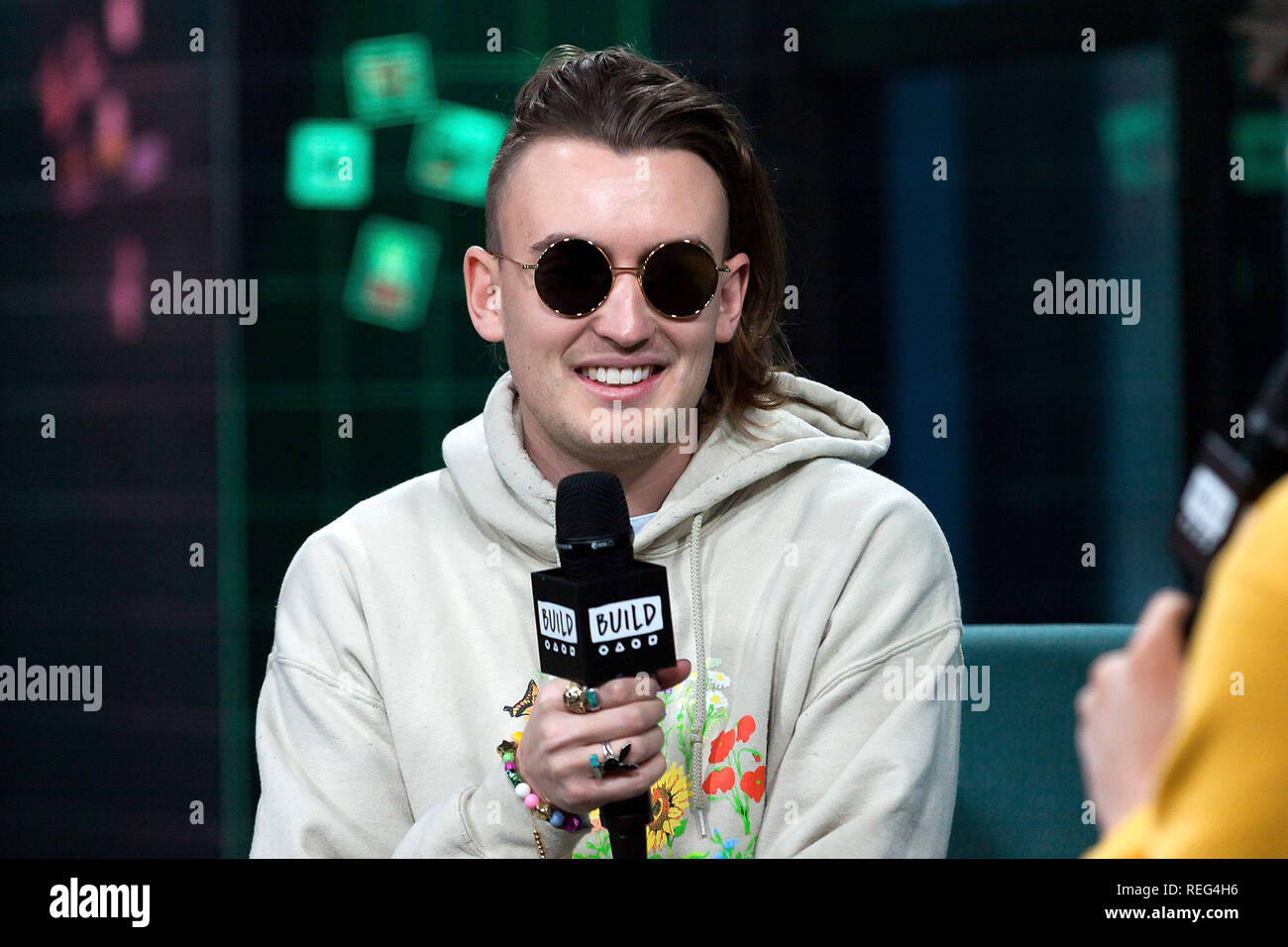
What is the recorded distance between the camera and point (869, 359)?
3.00 meters

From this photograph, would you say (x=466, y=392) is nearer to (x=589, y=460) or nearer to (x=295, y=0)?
(x=295, y=0)

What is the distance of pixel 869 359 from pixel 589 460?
4.44ft

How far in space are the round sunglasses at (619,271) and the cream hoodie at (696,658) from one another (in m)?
0.23

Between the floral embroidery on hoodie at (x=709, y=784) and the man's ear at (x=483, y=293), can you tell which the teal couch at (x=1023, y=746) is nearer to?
the floral embroidery on hoodie at (x=709, y=784)

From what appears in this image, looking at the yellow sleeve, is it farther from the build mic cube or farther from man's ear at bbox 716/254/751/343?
man's ear at bbox 716/254/751/343

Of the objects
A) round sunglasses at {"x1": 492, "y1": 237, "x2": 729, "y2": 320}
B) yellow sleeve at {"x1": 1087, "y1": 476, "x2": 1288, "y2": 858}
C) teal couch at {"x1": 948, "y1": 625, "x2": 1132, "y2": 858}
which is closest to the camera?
yellow sleeve at {"x1": 1087, "y1": 476, "x2": 1288, "y2": 858}

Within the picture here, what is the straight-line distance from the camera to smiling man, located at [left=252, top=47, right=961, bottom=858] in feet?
5.42

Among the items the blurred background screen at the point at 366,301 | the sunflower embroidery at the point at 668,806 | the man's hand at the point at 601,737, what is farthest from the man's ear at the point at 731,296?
the blurred background screen at the point at 366,301

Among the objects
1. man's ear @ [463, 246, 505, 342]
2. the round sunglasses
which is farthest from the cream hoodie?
the round sunglasses

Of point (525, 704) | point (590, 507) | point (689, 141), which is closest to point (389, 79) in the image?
point (689, 141)

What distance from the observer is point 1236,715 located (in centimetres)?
74

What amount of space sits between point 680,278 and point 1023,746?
934mm
